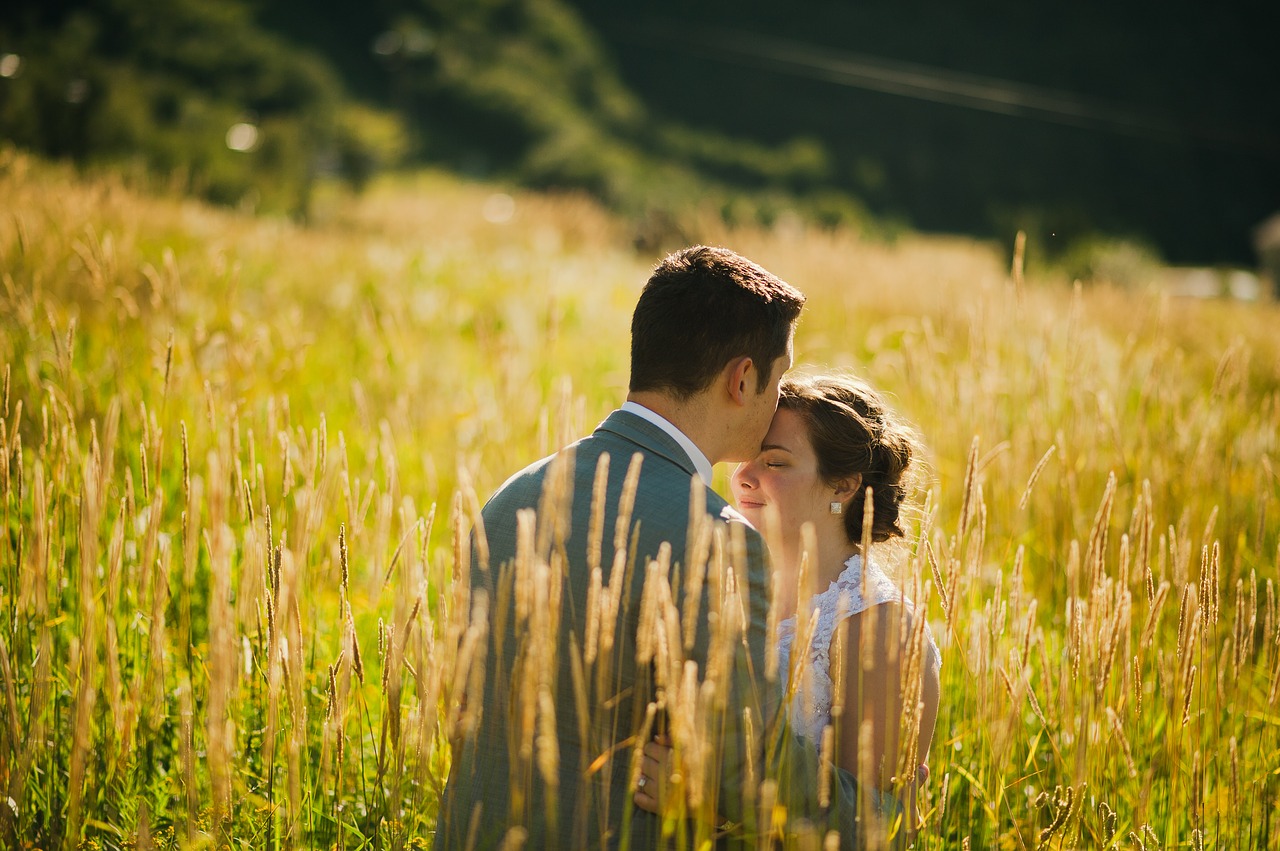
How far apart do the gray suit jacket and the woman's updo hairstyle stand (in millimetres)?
646

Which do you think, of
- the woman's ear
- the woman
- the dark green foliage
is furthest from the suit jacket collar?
the dark green foliage

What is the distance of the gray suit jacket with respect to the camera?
1.63 metres

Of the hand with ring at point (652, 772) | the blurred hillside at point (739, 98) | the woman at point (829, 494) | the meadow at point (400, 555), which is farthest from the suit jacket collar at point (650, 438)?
the blurred hillside at point (739, 98)

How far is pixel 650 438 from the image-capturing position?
191 centimetres

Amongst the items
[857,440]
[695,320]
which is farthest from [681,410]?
[857,440]

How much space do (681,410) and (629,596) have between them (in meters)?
0.47

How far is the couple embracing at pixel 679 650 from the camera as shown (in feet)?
4.71

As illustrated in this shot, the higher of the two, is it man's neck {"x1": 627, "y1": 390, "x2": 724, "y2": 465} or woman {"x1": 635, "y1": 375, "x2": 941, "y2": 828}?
man's neck {"x1": 627, "y1": 390, "x2": 724, "y2": 465}

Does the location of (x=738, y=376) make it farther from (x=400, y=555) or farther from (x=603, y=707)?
(x=400, y=555)

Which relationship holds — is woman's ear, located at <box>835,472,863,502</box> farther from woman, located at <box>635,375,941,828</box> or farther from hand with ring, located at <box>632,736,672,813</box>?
hand with ring, located at <box>632,736,672,813</box>

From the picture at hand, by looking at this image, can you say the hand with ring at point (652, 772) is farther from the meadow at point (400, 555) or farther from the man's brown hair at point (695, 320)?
the man's brown hair at point (695, 320)

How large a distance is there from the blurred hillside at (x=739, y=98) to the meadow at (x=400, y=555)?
21959mm

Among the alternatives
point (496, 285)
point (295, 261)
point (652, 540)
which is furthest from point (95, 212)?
point (652, 540)

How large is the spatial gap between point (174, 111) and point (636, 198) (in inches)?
686
